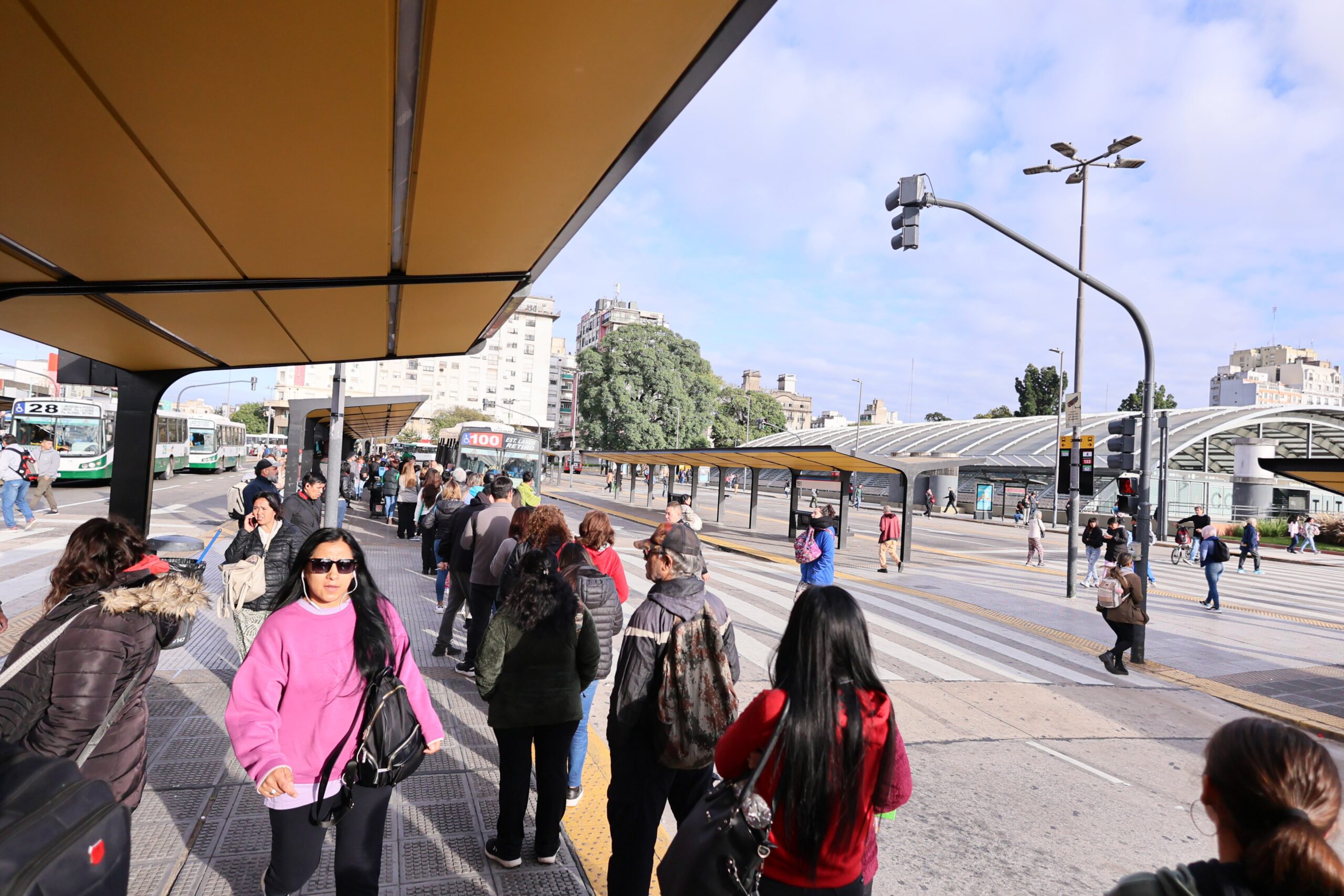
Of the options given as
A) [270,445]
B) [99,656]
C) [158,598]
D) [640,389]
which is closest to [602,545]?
[158,598]

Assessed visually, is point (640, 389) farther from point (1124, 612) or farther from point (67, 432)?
point (1124, 612)

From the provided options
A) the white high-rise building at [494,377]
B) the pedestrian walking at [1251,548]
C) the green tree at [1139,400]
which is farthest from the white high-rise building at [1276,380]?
the pedestrian walking at [1251,548]

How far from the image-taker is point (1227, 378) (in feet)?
490

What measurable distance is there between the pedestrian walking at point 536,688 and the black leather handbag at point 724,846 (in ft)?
4.94

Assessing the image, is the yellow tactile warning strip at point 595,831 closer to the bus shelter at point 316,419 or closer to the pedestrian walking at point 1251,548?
the bus shelter at point 316,419

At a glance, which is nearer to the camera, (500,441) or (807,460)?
(807,460)

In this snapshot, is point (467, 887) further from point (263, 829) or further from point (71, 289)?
point (71, 289)

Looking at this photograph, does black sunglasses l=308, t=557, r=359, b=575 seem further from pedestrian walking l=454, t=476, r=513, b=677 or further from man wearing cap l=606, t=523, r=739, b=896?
pedestrian walking l=454, t=476, r=513, b=677

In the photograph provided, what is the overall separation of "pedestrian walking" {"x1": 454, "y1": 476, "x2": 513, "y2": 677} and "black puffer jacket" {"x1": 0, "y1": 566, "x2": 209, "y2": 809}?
3.18m

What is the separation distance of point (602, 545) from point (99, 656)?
266 centimetres

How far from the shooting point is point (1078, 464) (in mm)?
15148

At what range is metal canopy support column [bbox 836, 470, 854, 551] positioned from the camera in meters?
21.2

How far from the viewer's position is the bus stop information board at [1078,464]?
597 inches

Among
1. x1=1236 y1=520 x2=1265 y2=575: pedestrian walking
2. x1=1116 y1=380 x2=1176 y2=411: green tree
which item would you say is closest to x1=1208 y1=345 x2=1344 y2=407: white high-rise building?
x1=1116 y1=380 x2=1176 y2=411: green tree
